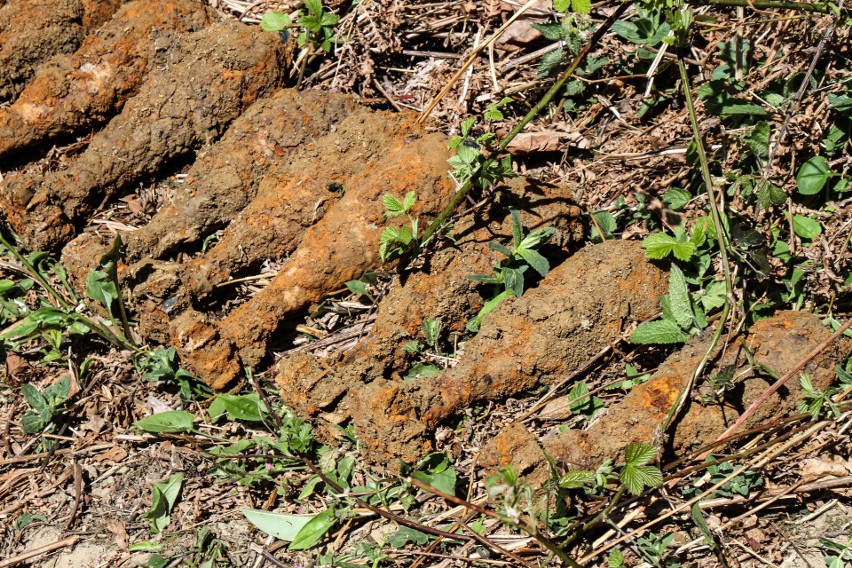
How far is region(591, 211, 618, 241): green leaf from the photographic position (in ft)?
10.1

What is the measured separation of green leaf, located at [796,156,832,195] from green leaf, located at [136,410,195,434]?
2.56 m

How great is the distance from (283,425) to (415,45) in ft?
6.03

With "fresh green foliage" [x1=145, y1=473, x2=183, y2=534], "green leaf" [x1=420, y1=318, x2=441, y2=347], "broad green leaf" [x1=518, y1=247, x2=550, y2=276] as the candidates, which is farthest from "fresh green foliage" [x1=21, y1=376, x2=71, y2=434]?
"broad green leaf" [x1=518, y1=247, x2=550, y2=276]

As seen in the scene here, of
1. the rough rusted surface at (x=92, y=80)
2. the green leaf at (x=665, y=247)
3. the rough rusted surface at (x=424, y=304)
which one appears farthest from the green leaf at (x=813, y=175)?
the rough rusted surface at (x=92, y=80)

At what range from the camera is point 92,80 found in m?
3.63

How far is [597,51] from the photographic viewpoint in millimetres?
3217

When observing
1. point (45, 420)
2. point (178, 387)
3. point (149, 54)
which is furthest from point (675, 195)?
point (45, 420)

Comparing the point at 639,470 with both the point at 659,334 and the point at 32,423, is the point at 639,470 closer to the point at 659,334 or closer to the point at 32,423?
the point at 659,334

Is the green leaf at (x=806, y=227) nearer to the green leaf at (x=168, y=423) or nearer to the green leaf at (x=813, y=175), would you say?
the green leaf at (x=813, y=175)

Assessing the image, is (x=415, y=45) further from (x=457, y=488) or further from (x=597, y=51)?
(x=457, y=488)

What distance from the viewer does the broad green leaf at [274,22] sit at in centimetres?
360

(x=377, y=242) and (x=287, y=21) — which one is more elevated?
(x=287, y=21)

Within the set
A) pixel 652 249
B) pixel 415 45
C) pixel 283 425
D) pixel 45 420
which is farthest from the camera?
pixel 415 45

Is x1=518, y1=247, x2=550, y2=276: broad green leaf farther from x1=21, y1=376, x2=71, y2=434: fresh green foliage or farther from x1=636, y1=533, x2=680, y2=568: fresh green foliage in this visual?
x1=21, y1=376, x2=71, y2=434: fresh green foliage
